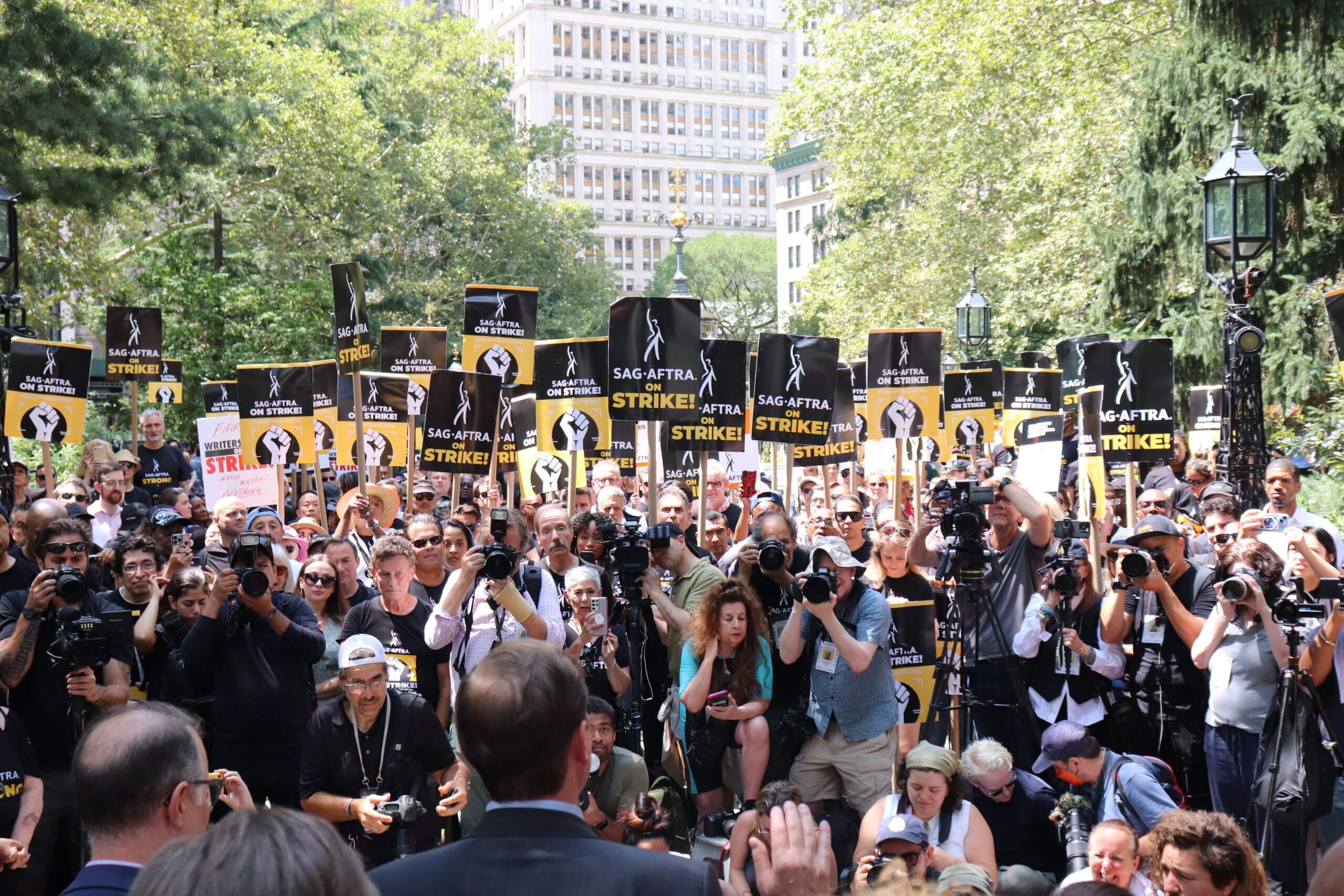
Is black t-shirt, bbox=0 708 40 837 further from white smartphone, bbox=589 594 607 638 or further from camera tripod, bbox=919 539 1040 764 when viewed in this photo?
camera tripod, bbox=919 539 1040 764

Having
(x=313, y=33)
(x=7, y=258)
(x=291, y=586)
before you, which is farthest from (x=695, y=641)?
(x=313, y=33)

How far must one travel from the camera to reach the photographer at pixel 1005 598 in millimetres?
7406

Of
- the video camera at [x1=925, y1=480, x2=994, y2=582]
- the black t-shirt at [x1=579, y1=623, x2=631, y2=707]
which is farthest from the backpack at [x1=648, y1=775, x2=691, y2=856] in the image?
the video camera at [x1=925, y1=480, x2=994, y2=582]

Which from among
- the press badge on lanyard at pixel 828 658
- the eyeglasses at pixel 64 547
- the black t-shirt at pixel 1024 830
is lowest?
the black t-shirt at pixel 1024 830

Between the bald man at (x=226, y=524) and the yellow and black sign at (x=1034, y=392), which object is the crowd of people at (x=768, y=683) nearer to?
the bald man at (x=226, y=524)

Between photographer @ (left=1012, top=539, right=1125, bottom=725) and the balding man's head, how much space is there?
496 cm

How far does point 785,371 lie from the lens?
447 inches

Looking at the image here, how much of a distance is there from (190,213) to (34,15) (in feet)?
51.5

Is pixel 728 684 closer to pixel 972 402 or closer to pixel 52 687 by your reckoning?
pixel 52 687

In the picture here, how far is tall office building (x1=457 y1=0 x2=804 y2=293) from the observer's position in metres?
121

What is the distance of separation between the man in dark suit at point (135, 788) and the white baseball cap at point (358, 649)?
116 inches

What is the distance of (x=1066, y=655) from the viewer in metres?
Result: 7.24

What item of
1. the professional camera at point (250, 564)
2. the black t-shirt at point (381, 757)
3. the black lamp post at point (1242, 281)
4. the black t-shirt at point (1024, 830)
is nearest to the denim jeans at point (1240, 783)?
the black t-shirt at point (1024, 830)

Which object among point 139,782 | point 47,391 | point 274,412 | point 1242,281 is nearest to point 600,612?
point 139,782
